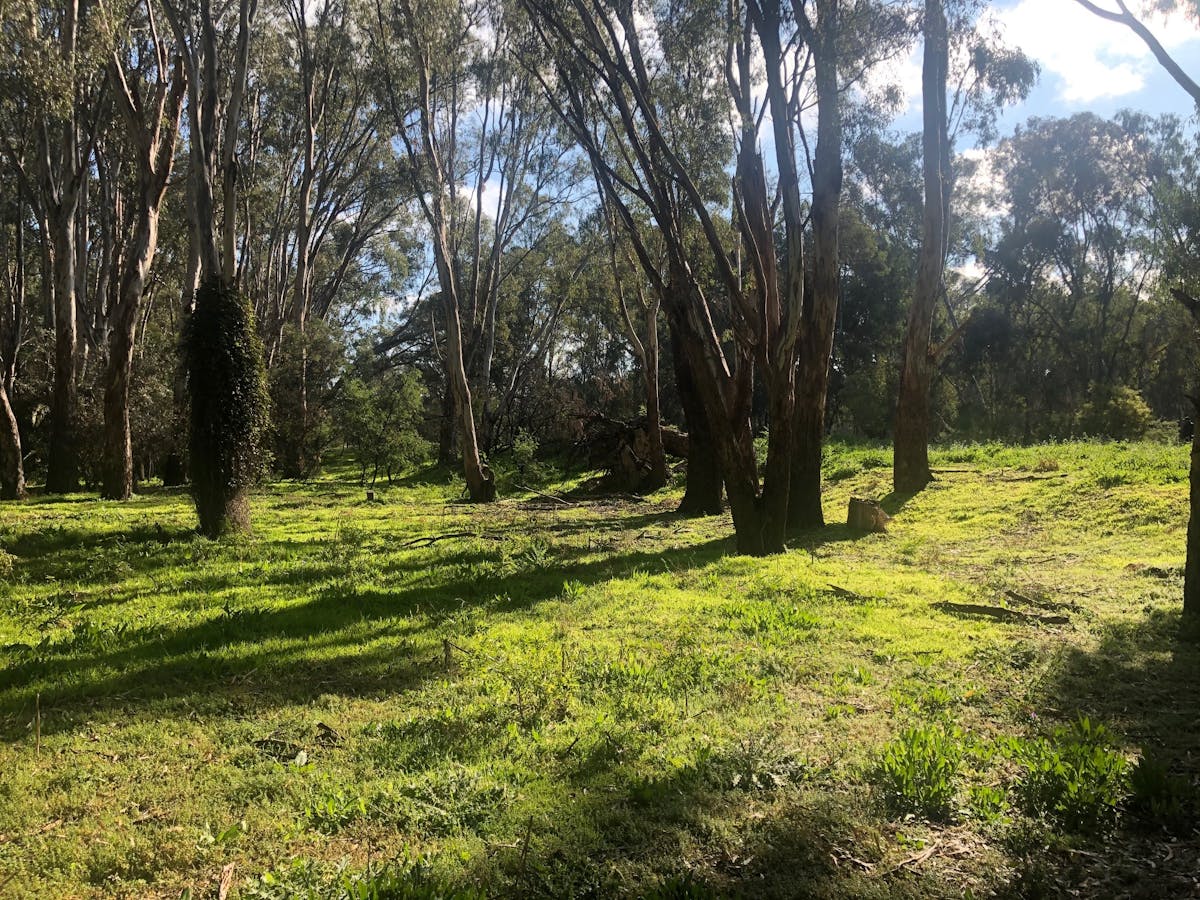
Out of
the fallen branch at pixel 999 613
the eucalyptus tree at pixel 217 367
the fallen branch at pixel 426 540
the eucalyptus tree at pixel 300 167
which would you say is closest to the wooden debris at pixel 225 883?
the fallen branch at pixel 999 613

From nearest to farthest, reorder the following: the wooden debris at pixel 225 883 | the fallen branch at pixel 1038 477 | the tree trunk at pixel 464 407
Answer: the wooden debris at pixel 225 883 < the fallen branch at pixel 1038 477 < the tree trunk at pixel 464 407

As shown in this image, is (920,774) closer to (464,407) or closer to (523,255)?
(464,407)

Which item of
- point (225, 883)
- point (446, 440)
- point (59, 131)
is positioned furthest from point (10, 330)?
point (225, 883)

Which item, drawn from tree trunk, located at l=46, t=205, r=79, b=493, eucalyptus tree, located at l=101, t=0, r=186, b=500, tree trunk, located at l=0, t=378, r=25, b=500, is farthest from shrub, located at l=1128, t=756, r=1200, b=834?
tree trunk, located at l=46, t=205, r=79, b=493

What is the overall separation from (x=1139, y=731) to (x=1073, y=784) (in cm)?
125

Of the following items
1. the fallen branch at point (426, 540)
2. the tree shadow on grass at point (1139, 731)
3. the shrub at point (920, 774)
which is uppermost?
the fallen branch at point (426, 540)

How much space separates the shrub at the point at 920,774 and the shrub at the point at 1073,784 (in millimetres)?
312

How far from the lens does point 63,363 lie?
1758cm

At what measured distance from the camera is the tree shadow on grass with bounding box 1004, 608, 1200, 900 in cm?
283

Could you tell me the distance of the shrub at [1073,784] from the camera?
3.22 metres

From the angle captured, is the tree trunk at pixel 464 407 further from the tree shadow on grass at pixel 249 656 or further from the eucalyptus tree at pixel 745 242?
the tree shadow on grass at pixel 249 656

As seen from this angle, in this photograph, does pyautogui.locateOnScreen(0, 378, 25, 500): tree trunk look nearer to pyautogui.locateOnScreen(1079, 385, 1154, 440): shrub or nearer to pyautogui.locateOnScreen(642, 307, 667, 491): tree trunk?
pyautogui.locateOnScreen(642, 307, 667, 491): tree trunk

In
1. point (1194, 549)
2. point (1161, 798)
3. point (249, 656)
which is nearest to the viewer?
point (1161, 798)

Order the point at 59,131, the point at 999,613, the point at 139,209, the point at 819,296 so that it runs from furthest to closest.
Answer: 1. the point at 59,131
2. the point at 139,209
3. the point at 819,296
4. the point at 999,613
